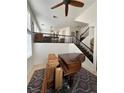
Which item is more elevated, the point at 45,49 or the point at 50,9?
the point at 50,9

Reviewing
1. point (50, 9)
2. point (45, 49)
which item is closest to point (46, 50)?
point (45, 49)

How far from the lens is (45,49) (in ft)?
24.6

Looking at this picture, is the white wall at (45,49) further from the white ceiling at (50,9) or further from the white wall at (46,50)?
the white ceiling at (50,9)

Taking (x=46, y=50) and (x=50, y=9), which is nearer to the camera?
(x=50, y=9)

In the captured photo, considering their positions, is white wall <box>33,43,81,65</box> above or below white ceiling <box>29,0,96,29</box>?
below

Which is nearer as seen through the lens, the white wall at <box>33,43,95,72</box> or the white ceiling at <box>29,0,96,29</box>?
the white ceiling at <box>29,0,96,29</box>

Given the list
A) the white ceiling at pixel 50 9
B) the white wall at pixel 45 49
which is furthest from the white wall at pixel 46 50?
the white ceiling at pixel 50 9

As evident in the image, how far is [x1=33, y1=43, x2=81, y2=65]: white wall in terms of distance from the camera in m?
7.10

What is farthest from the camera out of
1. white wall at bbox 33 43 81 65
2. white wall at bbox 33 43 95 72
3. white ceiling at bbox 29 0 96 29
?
white wall at bbox 33 43 81 65

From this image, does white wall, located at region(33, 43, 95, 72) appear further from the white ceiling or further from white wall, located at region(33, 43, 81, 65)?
the white ceiling

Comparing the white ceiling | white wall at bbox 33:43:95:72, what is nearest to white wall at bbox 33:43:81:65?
white wall at bbox 33:43:95:72

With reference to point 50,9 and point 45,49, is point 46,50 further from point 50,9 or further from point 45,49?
point 50,9

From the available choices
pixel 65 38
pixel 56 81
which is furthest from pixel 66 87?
pixel 65 38
